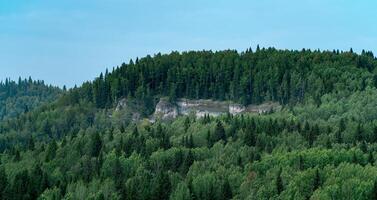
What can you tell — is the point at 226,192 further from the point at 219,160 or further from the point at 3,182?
the point at 3,182

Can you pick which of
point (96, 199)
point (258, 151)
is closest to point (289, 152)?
point (258, 151)

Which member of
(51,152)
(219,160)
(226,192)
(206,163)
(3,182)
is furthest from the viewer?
(51,152)

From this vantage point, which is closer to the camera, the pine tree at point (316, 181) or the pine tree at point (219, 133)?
the pine tree at point (316, 181)

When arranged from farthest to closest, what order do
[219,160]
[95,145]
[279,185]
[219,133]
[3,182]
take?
[95,145]
[219,133]
[219,160]
[3,182]
[279,185]

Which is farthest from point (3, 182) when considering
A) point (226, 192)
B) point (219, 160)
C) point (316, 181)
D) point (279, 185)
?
point (316, 181)

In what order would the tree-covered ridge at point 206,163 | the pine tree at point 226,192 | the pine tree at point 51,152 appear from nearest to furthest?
1. the tree-covered ridge at point 206,163
2. the pine tree at point 226,192
3. the pine tree at point 51,152

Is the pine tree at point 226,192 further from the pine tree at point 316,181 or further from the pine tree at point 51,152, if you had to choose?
the pine tree at point 51,152

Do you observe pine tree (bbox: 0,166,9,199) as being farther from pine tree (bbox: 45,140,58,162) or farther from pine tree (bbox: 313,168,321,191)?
pine tree (bbox: 313,168,321,191)

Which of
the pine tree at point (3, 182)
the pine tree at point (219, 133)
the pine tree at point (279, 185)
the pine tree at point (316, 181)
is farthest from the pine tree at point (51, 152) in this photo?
the pine tree at point (316, 181)

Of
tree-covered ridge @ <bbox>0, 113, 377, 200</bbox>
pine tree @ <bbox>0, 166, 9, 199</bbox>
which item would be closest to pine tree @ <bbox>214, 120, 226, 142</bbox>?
tree-covered ridge @ <bbox>0, 113, 377, 200</bbox>

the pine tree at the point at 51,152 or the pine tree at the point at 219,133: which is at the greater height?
the pine tree at the point at 219,133

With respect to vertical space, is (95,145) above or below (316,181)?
above

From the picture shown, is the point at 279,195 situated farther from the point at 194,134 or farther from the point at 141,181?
the point at 194,134

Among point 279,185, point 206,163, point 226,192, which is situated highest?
point 206,163
